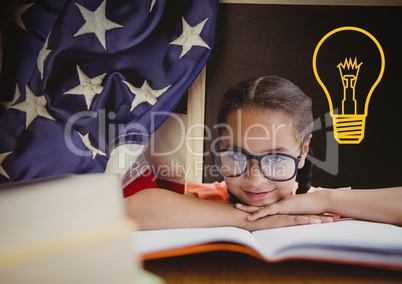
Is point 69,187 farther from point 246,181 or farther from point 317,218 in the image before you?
point 317,218

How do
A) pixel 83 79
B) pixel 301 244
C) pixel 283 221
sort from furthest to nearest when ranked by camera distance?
pixel 83 79, pixel 283 221, pixel 301 244

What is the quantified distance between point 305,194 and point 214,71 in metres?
0.45

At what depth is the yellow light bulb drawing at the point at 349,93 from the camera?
3.46 feet

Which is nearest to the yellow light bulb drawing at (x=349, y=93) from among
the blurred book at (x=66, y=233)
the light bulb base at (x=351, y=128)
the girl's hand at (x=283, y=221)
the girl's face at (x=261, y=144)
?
the light bulb base at (x=351, y=128)

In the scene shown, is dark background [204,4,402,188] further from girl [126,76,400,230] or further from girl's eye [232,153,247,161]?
girl's eye [232,153,247,161]

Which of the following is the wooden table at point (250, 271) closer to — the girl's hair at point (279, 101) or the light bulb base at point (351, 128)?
the girl's hair at point (279, 101)

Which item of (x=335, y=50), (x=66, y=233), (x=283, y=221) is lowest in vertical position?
(x=283, y=221)

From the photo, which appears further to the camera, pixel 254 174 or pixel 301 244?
Result: pixel 254 174

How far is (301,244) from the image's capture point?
0.89 meters

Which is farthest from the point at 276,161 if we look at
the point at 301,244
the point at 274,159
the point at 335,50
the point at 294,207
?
the point at 335,50

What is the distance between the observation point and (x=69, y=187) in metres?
0.50

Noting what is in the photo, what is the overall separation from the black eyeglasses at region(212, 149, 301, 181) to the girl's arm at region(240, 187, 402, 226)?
0.07 metres

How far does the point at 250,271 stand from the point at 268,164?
30 cm

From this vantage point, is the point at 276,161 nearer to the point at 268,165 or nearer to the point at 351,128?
the point at 268,165
